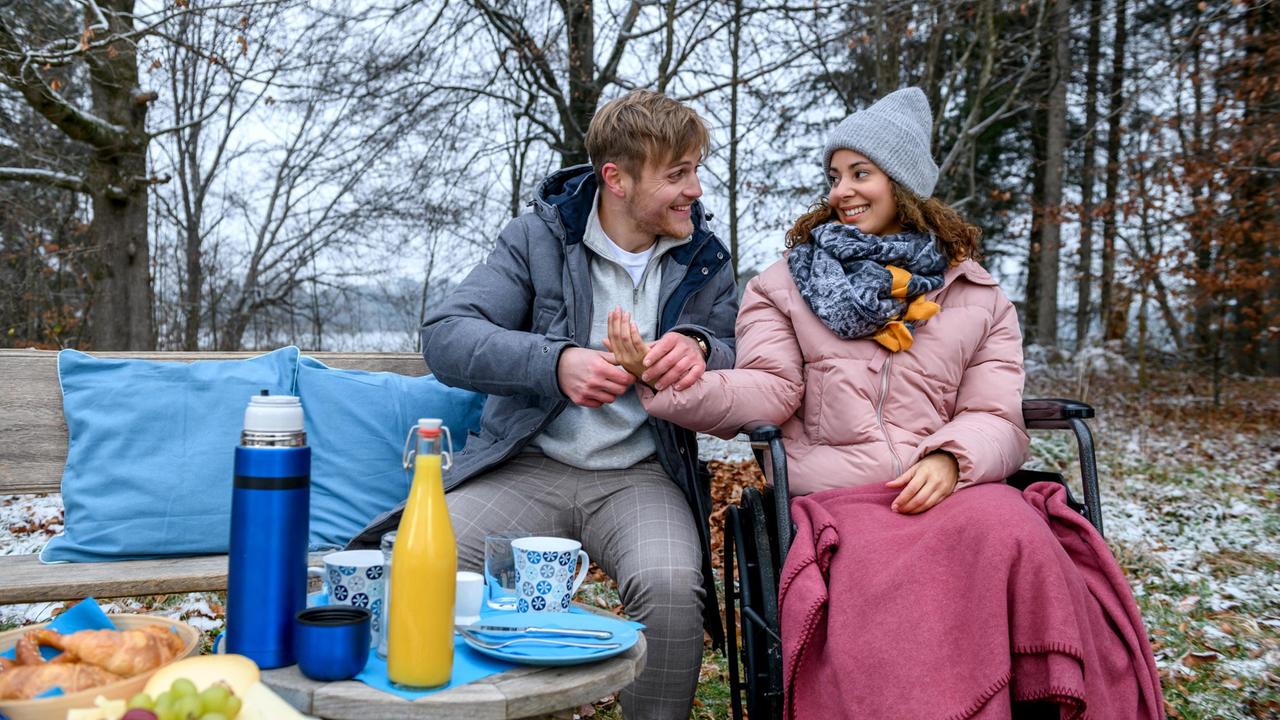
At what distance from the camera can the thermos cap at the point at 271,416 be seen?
143 cm

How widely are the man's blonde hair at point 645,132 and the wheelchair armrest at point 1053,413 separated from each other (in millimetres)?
1152

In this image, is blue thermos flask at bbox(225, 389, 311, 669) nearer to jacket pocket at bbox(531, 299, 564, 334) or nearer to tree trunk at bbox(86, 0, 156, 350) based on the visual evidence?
jacket pocket at bbox(531, 299, 564, 334)

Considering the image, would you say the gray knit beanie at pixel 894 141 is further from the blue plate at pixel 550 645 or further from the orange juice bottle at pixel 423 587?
the orange juice bottle at pixel 423 587

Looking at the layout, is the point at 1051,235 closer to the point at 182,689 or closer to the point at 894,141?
the point at 894,141

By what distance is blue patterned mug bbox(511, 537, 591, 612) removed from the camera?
1.77 m

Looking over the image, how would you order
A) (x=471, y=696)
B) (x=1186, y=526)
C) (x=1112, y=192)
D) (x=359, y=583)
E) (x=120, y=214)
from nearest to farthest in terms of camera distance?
(x=471, y=696), (x=359, y=583), (x=1186, y=526), (x=120, y=214), (x=1112, y=192)

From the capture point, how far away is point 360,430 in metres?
2.94

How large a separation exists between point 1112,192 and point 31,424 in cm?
1144

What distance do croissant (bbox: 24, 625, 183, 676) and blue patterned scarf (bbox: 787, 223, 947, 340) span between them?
1.76 m

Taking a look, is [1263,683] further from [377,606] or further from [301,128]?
[301,128]

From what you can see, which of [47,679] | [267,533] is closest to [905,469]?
[267,533]

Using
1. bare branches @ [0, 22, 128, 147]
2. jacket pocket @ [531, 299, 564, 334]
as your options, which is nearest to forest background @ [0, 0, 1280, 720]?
bare branches @ [0, 22, 128, 147]

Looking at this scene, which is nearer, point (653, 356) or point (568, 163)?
point (653, 356)

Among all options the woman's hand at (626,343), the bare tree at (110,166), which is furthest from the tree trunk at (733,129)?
the woman's hand at (626,343)
